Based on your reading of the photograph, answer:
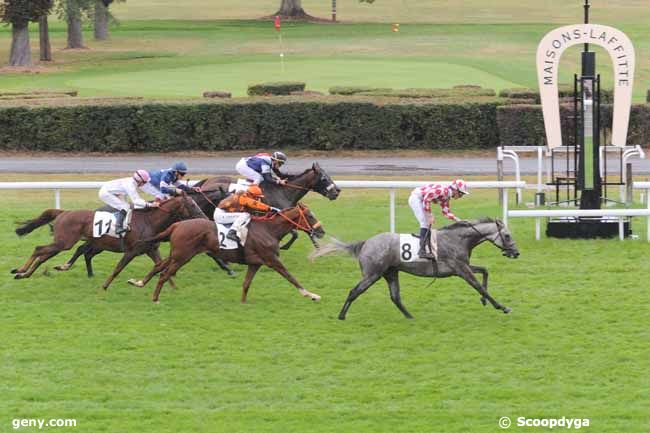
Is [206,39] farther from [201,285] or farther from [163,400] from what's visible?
[163,400]

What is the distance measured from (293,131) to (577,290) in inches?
496

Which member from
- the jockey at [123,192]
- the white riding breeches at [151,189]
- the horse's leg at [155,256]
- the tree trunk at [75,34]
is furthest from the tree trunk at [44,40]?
the horse's leg at [155,256]

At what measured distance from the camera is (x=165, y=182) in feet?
46.3

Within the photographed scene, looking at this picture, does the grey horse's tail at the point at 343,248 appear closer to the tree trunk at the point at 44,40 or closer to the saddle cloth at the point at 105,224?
the saddle cloth at the point at 105,224

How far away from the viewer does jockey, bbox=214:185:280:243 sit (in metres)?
12.8

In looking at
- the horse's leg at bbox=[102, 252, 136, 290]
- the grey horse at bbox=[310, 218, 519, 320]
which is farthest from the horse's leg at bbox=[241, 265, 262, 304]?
the horse's leg at bbox=[102, 252, 136, 290]

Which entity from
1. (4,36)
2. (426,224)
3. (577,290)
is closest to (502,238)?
(426,224)

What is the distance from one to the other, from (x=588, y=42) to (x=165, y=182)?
5.99 m

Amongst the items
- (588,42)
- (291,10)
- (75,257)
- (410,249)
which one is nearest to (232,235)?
(410,249)

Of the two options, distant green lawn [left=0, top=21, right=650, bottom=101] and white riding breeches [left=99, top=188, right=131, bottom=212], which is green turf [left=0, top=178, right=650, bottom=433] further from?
distant green lawn [left=0, top=21, right=650, bottom=101]

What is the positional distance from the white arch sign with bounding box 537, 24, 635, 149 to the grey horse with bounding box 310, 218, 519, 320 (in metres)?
4.73

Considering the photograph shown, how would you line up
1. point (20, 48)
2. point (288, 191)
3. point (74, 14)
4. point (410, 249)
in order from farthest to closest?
point (74, 14)
point (20, 48)
point (288, 191)
point (410, 249)

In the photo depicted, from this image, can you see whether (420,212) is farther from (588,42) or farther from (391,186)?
(588,42)

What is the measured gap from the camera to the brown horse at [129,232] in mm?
13430
